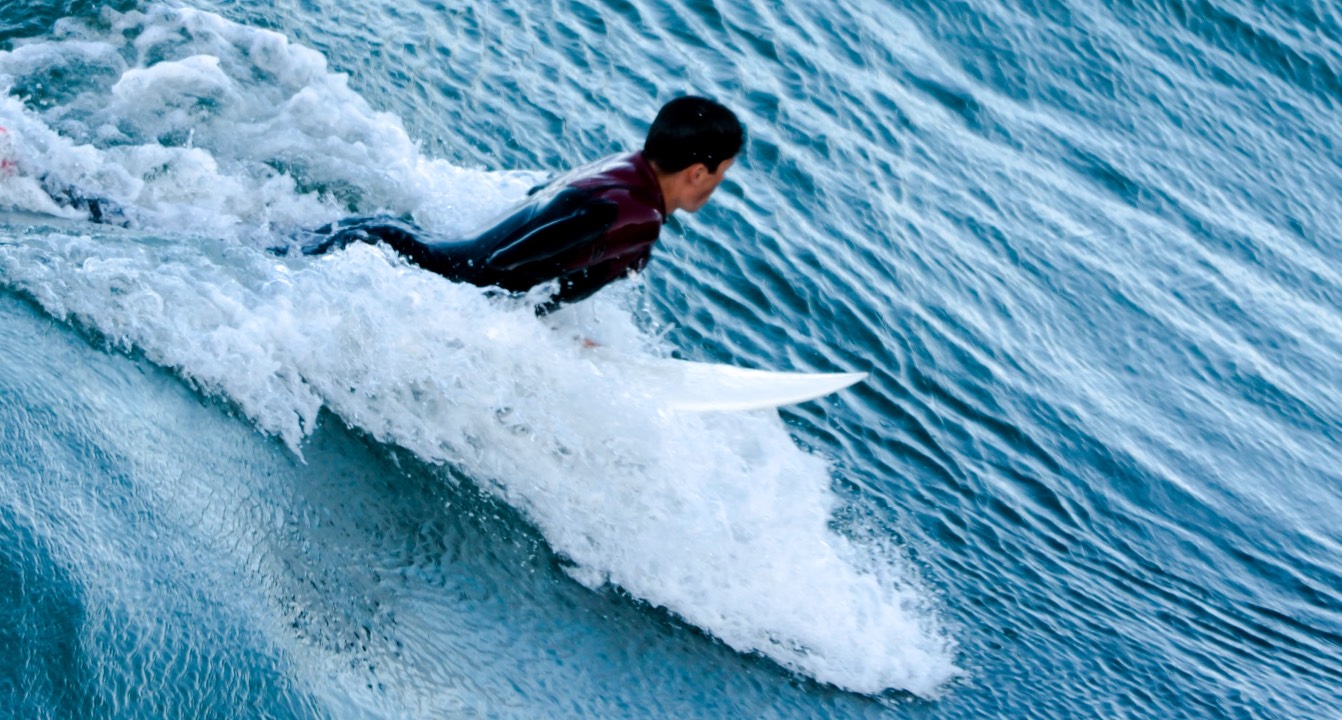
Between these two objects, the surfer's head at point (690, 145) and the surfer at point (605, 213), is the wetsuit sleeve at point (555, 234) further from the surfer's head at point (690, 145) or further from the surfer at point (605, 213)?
the surfer's head at point (690, 145)

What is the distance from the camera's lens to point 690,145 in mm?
5051

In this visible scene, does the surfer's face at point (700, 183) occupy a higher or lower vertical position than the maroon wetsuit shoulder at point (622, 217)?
higher

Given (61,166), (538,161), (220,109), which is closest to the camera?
(61,166)

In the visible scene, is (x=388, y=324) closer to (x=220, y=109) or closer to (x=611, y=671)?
(x=611, y=671)

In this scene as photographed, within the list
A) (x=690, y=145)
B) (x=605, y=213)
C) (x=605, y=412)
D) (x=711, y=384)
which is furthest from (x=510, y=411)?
(x=690, y=145)

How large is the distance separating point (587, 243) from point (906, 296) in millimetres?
3793

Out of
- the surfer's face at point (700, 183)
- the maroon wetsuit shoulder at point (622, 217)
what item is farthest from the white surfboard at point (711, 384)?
the surfer's face at point (700, 183)

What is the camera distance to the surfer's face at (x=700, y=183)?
5.12 metres

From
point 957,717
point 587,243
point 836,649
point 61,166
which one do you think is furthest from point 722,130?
point 61,166

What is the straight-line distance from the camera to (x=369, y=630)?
3979mm

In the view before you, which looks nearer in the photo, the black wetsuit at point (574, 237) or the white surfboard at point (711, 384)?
the black wetsuit at point (574, 237)

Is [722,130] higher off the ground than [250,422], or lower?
higher

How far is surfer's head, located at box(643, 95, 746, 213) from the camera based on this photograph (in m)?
5.05

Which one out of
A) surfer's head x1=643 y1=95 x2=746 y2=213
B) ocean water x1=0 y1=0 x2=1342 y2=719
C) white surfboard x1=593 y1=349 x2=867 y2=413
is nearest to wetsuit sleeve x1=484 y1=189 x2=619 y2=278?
ocean water x1=0 y1=0 x2=1342 y2=719
